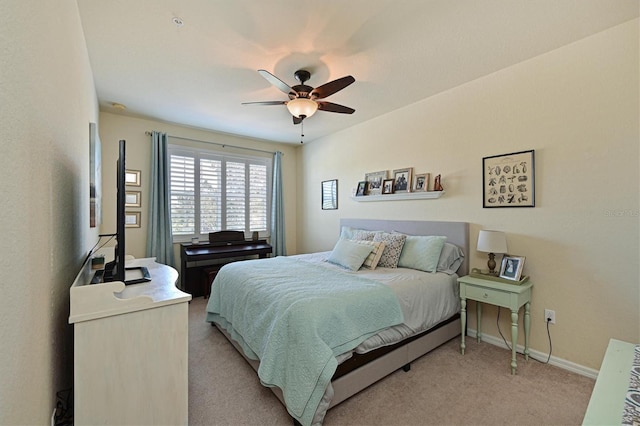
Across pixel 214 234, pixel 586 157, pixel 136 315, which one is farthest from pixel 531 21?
pixel 214 234

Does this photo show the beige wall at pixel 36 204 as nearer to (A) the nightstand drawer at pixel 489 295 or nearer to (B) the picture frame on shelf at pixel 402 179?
(A) the nightstand drawer at pixel 489 295

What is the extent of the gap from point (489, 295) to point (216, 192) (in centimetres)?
420

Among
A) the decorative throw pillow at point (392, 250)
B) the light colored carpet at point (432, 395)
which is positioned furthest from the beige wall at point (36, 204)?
the decorative throw pillow at point (392, 250)

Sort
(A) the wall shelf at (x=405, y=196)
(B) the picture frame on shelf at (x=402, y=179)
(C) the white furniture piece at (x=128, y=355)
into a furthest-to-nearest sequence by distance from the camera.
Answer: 1. (B) the picture frame on shelf at (x=402, y=179)
2. (A) the wall shelf at (x=405, y=196)
3. (C) the white furniture piece at (x=128, y=355)

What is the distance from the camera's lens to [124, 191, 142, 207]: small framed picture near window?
3883mm

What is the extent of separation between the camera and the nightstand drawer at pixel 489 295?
227cm

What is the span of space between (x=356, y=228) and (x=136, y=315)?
310 centimetres

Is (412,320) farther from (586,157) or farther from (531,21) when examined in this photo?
(531,21)

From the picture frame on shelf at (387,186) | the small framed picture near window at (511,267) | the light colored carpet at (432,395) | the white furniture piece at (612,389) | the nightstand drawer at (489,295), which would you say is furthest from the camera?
the picture frame on shelf at (387,186)

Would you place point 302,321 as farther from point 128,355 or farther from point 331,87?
point 331,87

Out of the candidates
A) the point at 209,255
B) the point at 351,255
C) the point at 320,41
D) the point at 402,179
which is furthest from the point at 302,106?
the point at 209,255

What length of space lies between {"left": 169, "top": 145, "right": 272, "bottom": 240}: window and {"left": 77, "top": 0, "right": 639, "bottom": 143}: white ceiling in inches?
54.1

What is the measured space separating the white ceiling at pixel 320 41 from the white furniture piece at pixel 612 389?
218 centimetres

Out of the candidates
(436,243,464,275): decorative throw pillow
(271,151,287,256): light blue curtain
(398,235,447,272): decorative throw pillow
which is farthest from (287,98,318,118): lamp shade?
(271,151,287,256): light blue curtain
